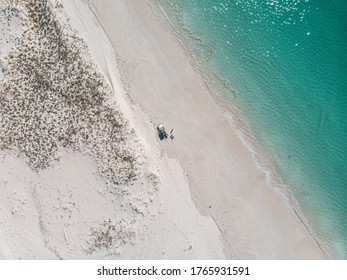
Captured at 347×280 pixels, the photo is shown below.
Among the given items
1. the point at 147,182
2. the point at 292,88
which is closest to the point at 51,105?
the point at 147,182

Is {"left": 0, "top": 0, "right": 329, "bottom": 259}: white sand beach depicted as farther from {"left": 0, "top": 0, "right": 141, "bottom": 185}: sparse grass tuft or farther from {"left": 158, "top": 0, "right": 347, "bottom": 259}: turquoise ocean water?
{"left": 158, "top": 0, "right": 347, "bottom": 259}: turquoise ocean water

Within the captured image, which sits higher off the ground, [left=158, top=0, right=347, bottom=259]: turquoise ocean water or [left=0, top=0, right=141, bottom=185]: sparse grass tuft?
[left=0, top=0, right=141, bottom=185]: sparse grass tuft

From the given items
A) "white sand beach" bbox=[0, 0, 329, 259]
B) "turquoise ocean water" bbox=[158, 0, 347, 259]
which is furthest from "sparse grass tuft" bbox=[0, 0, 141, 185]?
"turquoise ocean water" bbox=[158, 0, 347, 259]

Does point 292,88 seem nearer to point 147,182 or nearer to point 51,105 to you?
point 147,182

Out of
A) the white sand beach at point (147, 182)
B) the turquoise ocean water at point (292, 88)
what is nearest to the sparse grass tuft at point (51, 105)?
the white sand beach at point (147, 182)

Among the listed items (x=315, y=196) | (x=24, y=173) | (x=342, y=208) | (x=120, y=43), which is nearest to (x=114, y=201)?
(x=24, y=173)

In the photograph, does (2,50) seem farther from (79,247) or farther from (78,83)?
(79,247)
